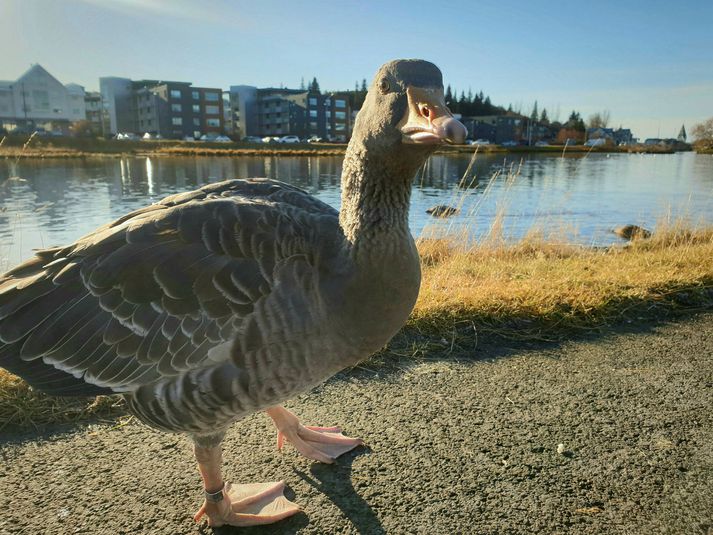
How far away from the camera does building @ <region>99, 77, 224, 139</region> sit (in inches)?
3237

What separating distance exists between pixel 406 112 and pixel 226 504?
2300 mm

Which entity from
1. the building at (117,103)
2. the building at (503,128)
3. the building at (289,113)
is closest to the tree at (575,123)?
the building at (503,128)

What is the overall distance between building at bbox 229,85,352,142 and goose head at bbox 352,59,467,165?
8221 centimetres

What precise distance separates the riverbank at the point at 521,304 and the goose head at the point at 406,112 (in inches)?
94.0

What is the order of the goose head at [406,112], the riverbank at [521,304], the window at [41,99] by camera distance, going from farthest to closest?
1. the window at [41,99]
2. the riverbank at [521,304]
3. the goose head at [406,112]

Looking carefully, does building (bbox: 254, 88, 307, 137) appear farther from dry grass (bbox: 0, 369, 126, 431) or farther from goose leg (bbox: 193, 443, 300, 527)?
goose leg (bbox: 193, 443, 300, 527)

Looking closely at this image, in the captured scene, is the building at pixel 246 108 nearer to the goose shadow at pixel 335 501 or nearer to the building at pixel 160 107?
the building at pixel 160 107

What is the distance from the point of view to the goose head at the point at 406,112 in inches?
85.9

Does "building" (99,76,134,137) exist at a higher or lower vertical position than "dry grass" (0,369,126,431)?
higher

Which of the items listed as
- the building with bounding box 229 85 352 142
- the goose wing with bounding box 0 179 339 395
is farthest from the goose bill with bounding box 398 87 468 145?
the building with bounding box 229 85 352 142

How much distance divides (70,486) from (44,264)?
1324 mm

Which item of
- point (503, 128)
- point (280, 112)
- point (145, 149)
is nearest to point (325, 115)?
point (280, 112)

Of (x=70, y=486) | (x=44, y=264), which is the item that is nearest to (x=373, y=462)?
(x=70, y=486)

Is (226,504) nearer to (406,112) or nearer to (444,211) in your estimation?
(406,112)
